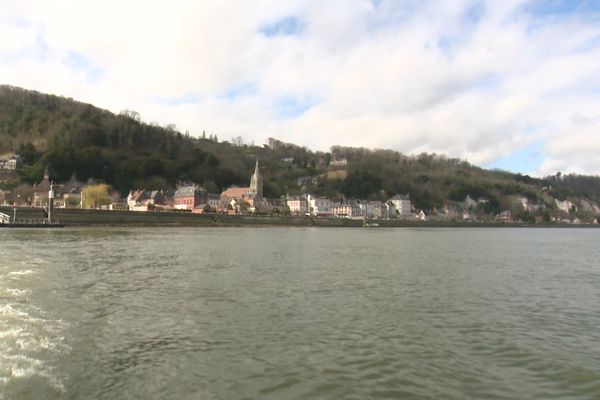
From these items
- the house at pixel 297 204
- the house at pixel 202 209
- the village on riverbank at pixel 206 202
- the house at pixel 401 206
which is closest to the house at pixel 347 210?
the village on riverbank at pixel 206 202

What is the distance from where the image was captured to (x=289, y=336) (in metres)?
11.6

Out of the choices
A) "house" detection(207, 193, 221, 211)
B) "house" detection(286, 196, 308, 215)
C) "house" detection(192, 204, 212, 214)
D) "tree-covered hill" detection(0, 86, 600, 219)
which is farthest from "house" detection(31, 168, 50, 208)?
"house" detection(286, 196, 308, 215)

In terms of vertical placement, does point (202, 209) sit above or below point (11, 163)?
below

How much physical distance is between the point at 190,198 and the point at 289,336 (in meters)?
109

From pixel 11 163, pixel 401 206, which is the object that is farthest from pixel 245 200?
pixel 401 206

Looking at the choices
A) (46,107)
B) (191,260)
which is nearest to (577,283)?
(191,260)

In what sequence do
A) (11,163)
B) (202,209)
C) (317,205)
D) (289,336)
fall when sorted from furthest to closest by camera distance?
(317,205)
(11,163)
(202,209)
(289,336)

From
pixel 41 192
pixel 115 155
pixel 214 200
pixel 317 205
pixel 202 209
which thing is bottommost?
pixel 202 209

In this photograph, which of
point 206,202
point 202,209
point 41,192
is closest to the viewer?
point 41,192

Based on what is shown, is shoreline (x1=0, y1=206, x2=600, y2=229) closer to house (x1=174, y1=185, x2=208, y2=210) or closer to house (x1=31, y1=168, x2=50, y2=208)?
house (x1=174, y1=185, x2=208, y2=210)

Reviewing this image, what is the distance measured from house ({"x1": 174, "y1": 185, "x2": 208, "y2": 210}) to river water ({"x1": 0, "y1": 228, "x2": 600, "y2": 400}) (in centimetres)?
9415

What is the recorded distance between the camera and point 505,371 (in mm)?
9547

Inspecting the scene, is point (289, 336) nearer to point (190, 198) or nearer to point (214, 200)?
point (190, 198)

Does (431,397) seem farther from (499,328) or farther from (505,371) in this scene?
(499,328)
